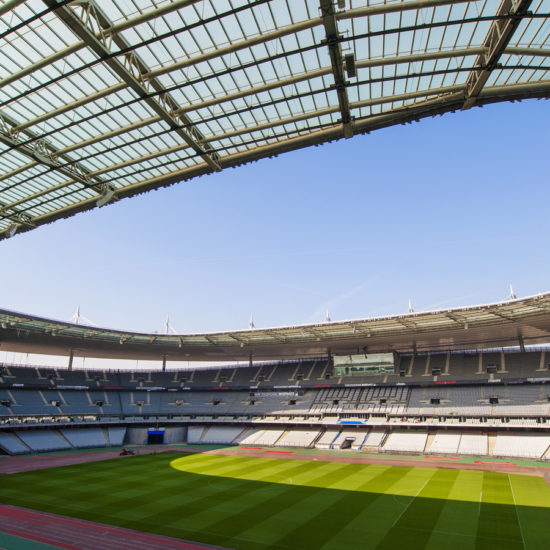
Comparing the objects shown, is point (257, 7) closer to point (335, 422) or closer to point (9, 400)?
point (335, 422)

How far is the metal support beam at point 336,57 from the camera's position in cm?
1246

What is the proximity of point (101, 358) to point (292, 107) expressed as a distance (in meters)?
75.7

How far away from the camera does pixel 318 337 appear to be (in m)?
60.4

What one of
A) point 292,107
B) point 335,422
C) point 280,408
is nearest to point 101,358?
point 280,408

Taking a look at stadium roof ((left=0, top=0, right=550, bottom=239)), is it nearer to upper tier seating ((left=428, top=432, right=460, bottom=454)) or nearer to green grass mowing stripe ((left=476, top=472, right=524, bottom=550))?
green grass mowing stripe ((left=476, top=472, right=524, bottom=550))

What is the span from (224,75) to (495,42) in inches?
396

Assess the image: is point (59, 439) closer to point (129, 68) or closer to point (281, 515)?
point (281, 515)

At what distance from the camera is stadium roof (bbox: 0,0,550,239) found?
44.7 ft

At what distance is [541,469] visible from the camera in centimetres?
3772

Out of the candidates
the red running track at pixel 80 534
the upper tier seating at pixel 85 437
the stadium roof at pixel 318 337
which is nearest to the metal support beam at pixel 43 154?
the red running track at pixel 80 534

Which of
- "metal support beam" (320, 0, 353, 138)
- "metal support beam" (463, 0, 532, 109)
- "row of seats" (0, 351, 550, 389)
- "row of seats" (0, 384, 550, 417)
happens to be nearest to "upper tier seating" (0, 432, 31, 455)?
"row of seats" (0, 384, 550, 417)

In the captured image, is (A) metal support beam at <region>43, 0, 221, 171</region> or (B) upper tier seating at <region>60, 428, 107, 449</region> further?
(B) upper tier seating at <region>60, 428, 107, 449</region>

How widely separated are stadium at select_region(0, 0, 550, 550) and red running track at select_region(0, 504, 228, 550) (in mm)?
164

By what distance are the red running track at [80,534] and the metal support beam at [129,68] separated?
19.0 metres
